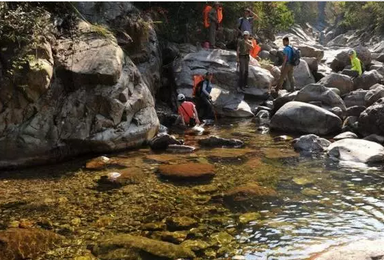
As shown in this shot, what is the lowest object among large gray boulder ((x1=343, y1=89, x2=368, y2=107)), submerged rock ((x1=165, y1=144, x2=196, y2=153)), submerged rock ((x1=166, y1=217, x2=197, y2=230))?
submerged rock ((x1=166, y1=217, x2=197, y2=230))

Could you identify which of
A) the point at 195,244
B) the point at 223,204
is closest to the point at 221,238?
the point at 195,244

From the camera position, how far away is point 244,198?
267 inches

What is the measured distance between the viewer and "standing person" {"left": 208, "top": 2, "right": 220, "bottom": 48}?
19.0 m

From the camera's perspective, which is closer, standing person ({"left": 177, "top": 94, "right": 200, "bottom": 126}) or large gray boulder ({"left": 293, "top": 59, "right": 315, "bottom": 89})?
standing person ({"left": 177, "top": 94, "right": 200, "bottom": 126})

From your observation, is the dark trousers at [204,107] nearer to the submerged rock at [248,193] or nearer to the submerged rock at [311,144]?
the submerged rock at [311,144]

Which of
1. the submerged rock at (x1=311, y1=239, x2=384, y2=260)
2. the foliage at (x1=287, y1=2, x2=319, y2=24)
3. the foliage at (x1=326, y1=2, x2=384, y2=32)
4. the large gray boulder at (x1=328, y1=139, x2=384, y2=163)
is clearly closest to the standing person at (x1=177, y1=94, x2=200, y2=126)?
the large gray boulder at (x1=328, y1=139, x2=384, y2=163)

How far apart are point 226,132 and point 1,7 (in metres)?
7.09

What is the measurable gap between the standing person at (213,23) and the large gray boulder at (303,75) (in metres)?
4.43

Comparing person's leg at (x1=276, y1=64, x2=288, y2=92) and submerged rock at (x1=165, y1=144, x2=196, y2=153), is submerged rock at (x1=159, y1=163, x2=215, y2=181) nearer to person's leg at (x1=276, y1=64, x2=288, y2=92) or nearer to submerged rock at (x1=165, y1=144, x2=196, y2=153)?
submerged rock at (x1=165, y1=144, x2=196, y2=153)

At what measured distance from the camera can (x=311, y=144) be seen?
10055 millimetres

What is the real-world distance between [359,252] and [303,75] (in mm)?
16926

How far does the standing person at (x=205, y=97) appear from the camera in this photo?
14719 millimetres

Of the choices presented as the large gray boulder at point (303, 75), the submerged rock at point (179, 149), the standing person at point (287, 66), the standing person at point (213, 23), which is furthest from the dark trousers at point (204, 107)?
the large gray boulder at point (303, 75)

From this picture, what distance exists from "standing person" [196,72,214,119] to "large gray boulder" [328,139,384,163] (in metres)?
5.92
